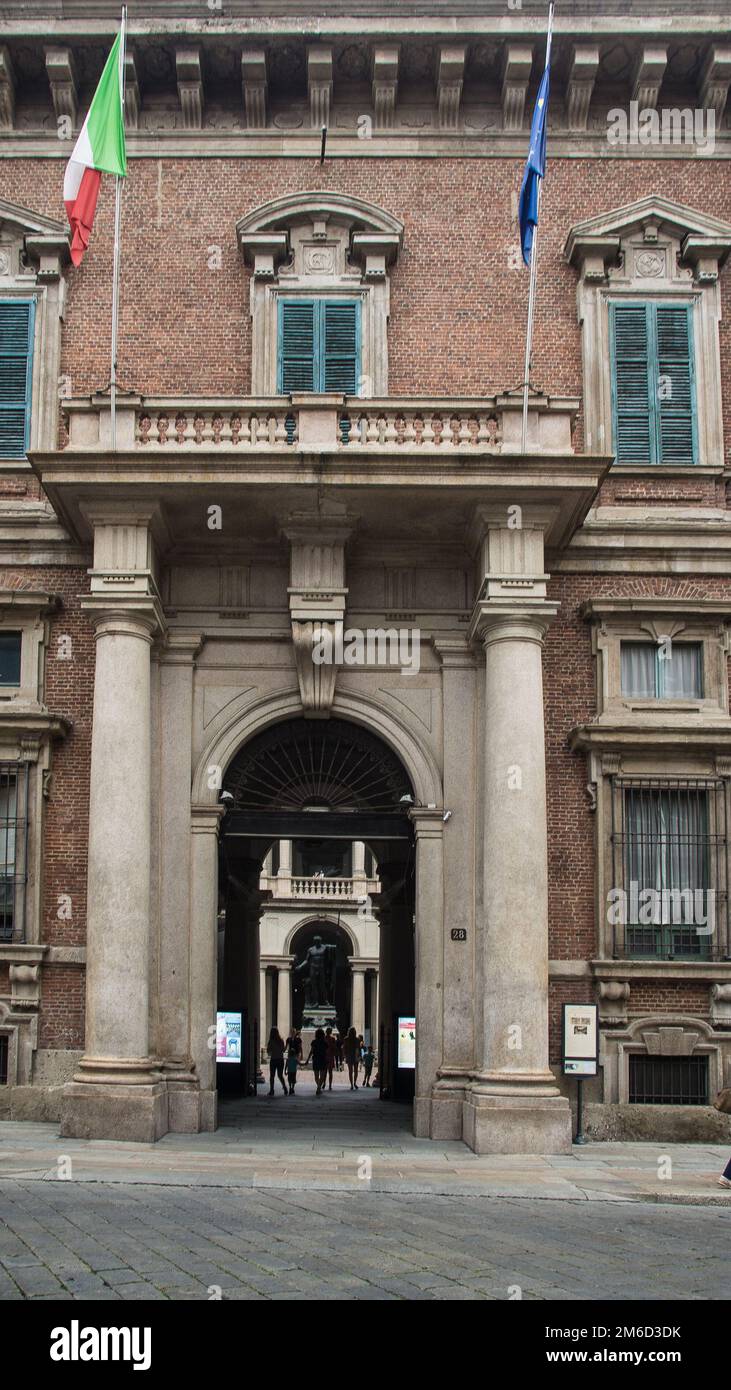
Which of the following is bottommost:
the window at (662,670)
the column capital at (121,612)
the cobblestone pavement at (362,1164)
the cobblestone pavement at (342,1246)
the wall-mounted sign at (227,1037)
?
the cobblestone pavement at (362,1164)

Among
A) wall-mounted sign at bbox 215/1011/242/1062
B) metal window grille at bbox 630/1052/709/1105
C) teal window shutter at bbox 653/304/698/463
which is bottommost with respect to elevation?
metal window grille at bbox 630/1052/709/1105

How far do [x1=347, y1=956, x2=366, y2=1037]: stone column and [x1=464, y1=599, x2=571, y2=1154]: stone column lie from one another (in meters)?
39.4

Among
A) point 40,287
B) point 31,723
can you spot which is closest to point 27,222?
point 40,287

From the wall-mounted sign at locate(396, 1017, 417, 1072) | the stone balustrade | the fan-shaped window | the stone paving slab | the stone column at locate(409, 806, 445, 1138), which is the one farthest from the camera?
the wall-mounted sign at locate(396, 1017, 417, 1072)

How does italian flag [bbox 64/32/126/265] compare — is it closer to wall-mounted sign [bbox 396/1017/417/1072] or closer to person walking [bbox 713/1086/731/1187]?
wall-mounted sign [bbox 396/1017/417/1072]

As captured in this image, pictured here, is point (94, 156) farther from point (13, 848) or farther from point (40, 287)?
point (13, 848)

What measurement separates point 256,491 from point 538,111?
6080 mm

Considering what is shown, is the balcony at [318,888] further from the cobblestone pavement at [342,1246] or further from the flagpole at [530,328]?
the cobblestone pavement at [342,1246]

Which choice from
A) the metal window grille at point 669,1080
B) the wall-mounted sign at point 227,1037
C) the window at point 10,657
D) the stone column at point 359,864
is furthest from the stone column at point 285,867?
Answer: the metal window grille at point 669,1080

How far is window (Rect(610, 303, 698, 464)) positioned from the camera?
68.3 ft

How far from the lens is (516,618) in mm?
18422

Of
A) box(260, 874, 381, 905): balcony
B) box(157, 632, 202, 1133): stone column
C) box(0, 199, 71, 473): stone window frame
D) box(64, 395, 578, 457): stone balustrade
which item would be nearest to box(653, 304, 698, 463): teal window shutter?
box(64, 395, 578, 457): stone balustrade

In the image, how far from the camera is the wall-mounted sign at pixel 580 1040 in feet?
60.5

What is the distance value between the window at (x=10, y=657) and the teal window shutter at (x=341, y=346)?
5.49 metres
